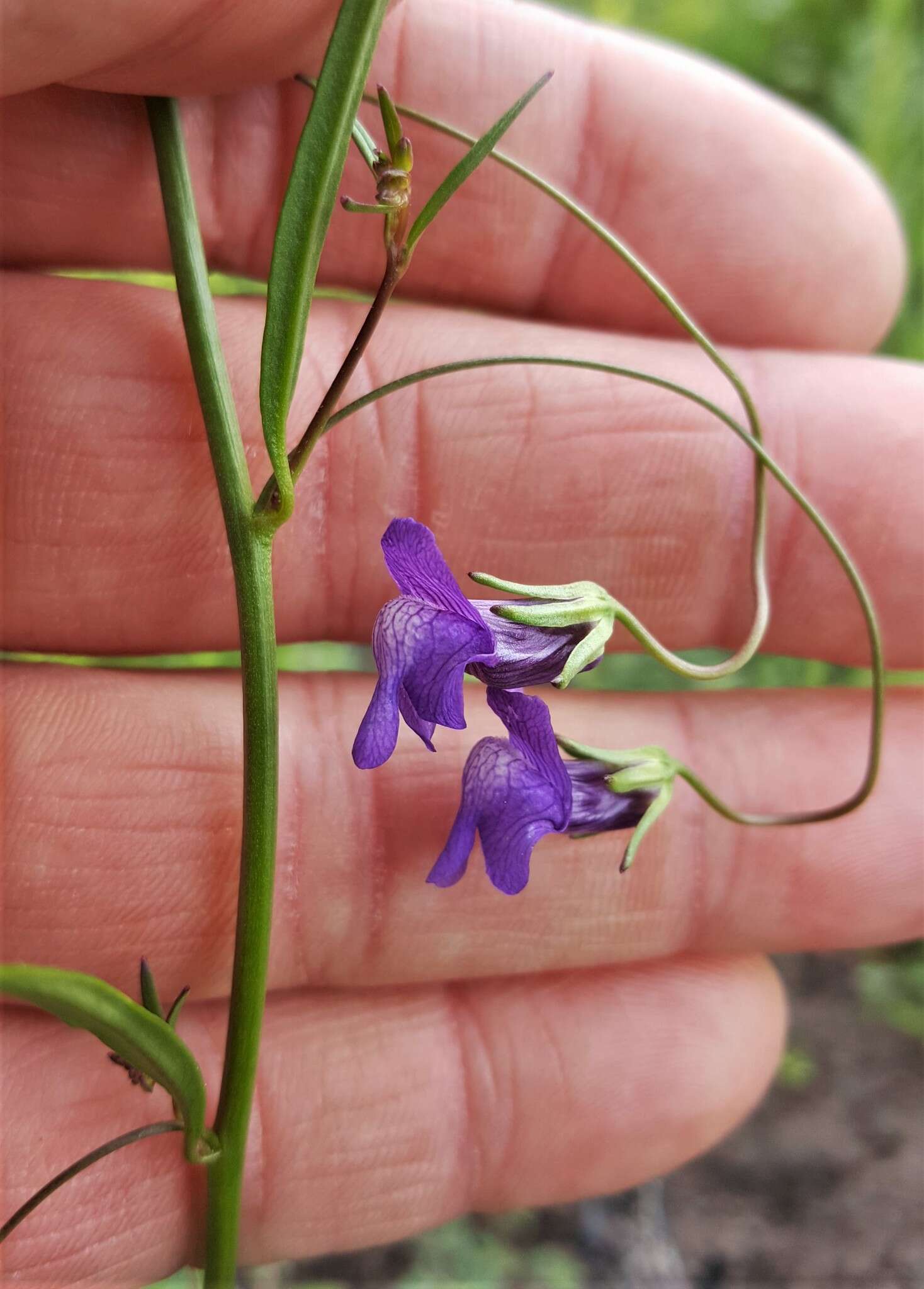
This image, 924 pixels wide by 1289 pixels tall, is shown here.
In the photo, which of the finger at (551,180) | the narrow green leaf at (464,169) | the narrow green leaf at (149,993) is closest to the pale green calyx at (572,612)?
the narrow green leaf at (464,169)

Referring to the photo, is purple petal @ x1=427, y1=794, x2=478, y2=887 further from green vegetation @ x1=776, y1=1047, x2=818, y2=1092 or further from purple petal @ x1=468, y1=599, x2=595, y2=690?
green vegetation @ x1=776, y1=1047, x2=818, y2=1092

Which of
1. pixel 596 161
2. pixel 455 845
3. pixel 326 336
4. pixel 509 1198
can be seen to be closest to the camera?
pixel 455 845

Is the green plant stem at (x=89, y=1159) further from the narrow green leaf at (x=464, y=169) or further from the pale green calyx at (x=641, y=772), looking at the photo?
the narrow green leaf at (x=464, y=169)

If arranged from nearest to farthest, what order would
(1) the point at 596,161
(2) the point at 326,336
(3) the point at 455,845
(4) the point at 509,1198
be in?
(3) the point at 455,845 → (2) the point at 326,336 → (1) the point at 596,161 → (4) the point at 509,1198

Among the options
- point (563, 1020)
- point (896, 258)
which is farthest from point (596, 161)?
point (563, 1020)

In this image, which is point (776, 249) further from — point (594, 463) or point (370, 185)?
point (370, 185)

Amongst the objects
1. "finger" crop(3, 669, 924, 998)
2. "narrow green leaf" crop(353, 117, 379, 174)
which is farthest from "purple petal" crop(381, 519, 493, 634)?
"finger" crop(3, 669, 924, 998)

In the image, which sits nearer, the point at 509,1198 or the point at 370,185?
the point at 370,185

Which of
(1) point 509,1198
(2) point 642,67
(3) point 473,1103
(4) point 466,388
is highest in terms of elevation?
(2) point 642,67
